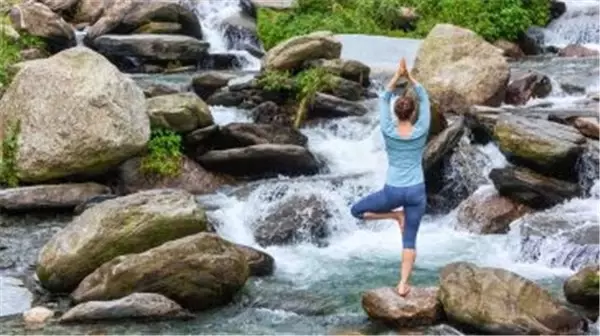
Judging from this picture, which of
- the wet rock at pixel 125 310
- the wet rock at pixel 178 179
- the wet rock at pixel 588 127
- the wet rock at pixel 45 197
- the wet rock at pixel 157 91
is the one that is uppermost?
the wet rock at pixel 588 127

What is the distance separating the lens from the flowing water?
10.3 metres

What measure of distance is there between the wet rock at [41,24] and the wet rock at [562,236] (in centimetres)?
1377

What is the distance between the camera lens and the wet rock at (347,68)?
64.9 ft

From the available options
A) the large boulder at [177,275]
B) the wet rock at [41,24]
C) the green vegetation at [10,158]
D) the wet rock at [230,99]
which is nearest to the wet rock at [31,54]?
the wet rock at [41,24]

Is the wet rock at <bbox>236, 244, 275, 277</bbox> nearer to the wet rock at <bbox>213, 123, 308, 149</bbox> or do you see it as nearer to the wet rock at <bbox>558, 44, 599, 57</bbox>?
the wet rock at <bbox>213, 123, 308, 149</bbox>

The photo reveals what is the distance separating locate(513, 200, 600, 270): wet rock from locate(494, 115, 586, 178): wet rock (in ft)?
2.01

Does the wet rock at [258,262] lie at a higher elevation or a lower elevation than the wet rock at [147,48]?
higher

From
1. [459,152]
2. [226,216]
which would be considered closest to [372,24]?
[459,152]

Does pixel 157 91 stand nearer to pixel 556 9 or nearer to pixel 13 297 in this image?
pixel 13 297

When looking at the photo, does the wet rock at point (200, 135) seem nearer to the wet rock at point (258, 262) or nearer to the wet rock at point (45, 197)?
the wet rock at point (45, 197)

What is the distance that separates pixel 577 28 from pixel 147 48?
11.3 m

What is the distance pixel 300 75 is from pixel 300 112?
1353 mm

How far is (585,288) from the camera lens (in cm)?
1025

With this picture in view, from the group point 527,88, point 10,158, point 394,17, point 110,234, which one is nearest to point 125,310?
point 110,234
